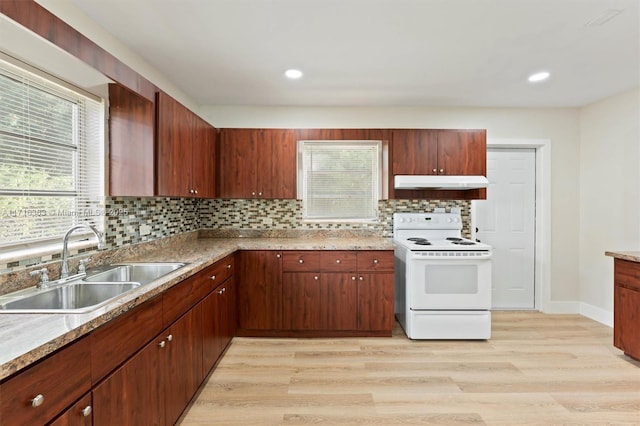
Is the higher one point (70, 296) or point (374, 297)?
point (70, 296)

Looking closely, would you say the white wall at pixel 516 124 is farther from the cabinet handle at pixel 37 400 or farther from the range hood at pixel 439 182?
the cabinet handle at pixel 37 400

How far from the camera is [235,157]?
137 inches

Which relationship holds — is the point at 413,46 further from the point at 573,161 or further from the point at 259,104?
the point at 573,161

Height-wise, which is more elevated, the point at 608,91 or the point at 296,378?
the point at 608,91

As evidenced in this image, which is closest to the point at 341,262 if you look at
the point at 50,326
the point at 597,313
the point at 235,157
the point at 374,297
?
the point at 374,297

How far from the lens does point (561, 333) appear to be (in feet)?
10.8

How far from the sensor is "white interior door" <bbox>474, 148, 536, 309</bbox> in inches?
156

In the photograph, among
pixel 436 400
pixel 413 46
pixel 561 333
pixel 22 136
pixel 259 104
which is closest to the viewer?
pixel 22 136

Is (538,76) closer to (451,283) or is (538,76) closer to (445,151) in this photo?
(445,151)

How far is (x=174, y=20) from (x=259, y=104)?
1688 mm

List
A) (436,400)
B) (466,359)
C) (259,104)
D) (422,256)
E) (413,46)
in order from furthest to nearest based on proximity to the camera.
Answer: (259,104) → (422,256) → (466,359) → (413,46) → (436,400)

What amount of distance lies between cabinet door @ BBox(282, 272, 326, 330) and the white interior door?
221 cm

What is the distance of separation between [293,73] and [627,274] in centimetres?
324

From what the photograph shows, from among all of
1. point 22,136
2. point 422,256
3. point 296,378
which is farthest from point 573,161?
point 22,136
